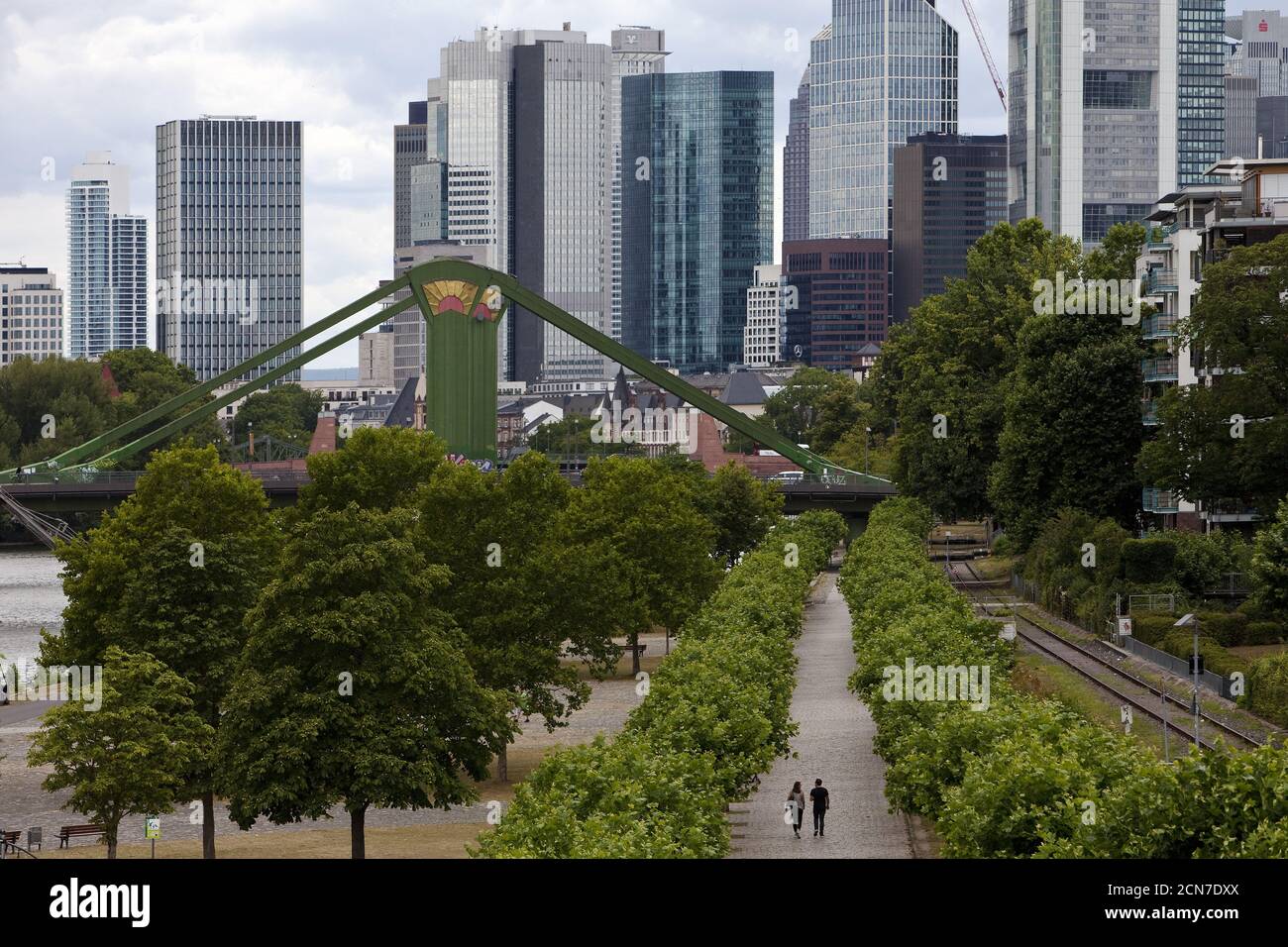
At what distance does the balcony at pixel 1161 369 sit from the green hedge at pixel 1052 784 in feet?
125

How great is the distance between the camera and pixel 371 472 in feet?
223

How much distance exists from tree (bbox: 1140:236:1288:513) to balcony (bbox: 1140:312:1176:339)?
11.7 m

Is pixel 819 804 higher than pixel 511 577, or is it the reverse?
pixel 511 577

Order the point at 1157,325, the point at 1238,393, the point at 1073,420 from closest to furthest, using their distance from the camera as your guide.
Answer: the point at 1238,393, the point at 1073,420, the point at 1157,325

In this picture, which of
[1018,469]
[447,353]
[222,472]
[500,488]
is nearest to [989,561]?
[1018,469]

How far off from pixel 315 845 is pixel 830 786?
12377 mm

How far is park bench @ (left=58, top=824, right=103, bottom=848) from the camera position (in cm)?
4681

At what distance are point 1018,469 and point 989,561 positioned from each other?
1253 inches

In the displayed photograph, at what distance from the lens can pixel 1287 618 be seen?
5656 cm

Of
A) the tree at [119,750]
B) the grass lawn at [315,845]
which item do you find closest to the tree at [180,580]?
the tree at [119,750]

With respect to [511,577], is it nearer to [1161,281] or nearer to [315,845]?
[315,845]

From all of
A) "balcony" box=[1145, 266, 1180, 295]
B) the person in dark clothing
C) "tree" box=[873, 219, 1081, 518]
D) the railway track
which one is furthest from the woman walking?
"tree" box=[873, 219, 1081, 518]

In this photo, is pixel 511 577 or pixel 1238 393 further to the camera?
pixel 1238 393

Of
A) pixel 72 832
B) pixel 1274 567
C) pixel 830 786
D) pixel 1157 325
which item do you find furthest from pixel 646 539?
pixel 72 832
